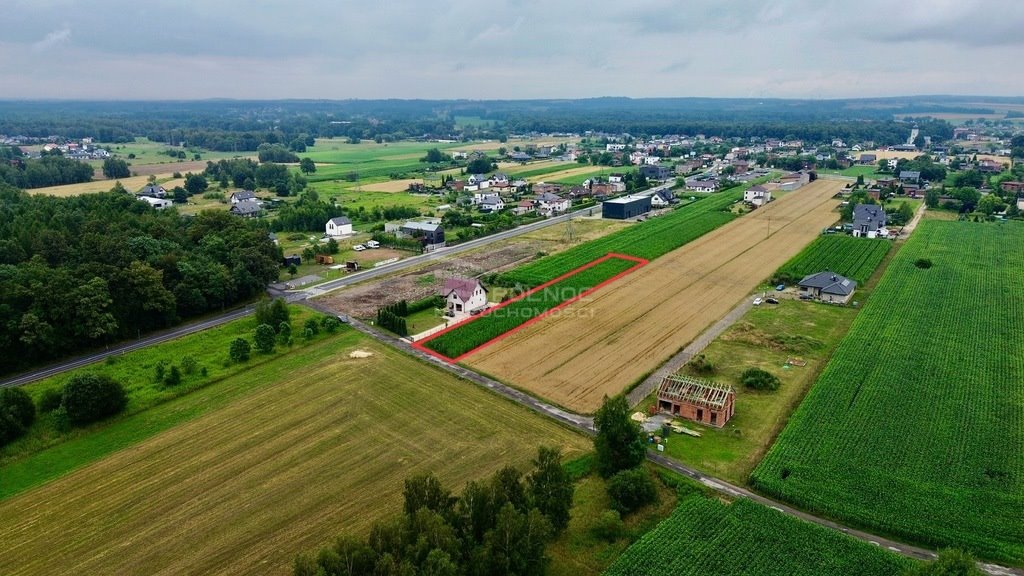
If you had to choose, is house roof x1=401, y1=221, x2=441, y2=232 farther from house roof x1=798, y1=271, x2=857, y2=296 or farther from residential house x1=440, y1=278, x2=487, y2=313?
house roof x1=798, y1=271, x2=857, y2=296

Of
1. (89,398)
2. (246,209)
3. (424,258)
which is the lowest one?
(89,398)

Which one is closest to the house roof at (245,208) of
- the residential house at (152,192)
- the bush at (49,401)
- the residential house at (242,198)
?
the residential house at (242,198)

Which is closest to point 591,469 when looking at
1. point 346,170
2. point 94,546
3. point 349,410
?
point 349,410

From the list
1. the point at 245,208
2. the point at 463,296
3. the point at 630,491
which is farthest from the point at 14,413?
the point at 245,208

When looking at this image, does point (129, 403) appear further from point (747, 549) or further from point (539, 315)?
point (747, 549)

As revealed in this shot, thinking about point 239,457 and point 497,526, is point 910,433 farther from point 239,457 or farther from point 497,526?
point 239,457

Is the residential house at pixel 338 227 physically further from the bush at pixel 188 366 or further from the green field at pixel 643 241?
the bush at pixel 188 366

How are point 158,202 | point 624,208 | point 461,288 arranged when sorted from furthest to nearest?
point 158,202, point 624,208, point 461,288
